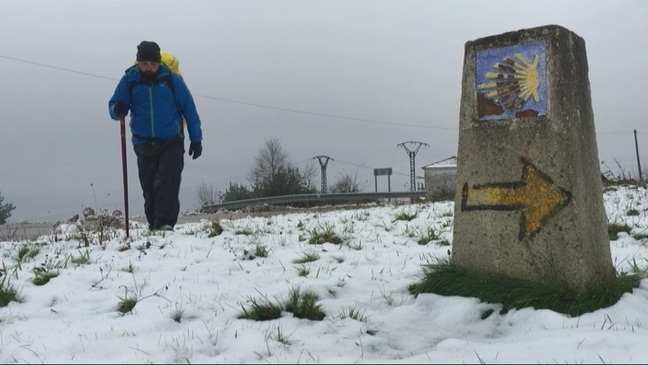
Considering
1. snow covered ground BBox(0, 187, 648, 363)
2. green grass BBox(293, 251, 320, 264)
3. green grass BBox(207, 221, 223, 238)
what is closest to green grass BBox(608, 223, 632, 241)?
snow covered ground BBox(0, 187, 648, 363)

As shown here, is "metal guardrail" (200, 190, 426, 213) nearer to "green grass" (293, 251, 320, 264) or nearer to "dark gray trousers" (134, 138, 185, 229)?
"dark gray trousers" (134, 138, 185, 229)

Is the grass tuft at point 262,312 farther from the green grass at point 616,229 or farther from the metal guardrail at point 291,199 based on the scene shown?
the metal guardrail at point 291,199

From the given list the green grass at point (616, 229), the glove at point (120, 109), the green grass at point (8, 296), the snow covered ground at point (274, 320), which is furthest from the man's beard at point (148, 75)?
the green grass at point (616, 229)

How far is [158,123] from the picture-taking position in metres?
5.90

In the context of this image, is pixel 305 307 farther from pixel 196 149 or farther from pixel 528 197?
pixel 196 149

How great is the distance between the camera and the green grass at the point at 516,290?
9.00 ft

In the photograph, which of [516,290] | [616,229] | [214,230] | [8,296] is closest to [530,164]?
[516,290]

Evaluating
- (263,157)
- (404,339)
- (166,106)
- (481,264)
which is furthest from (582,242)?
(263,157)

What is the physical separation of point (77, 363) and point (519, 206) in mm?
2448

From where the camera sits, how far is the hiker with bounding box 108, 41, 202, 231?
5.81 m

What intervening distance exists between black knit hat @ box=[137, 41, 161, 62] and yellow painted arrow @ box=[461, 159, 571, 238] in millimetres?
4025

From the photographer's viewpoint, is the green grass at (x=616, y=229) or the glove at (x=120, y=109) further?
the glove at (x=120, y=109)

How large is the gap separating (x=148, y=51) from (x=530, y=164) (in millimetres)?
4287

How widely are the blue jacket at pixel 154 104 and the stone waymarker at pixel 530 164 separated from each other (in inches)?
148
